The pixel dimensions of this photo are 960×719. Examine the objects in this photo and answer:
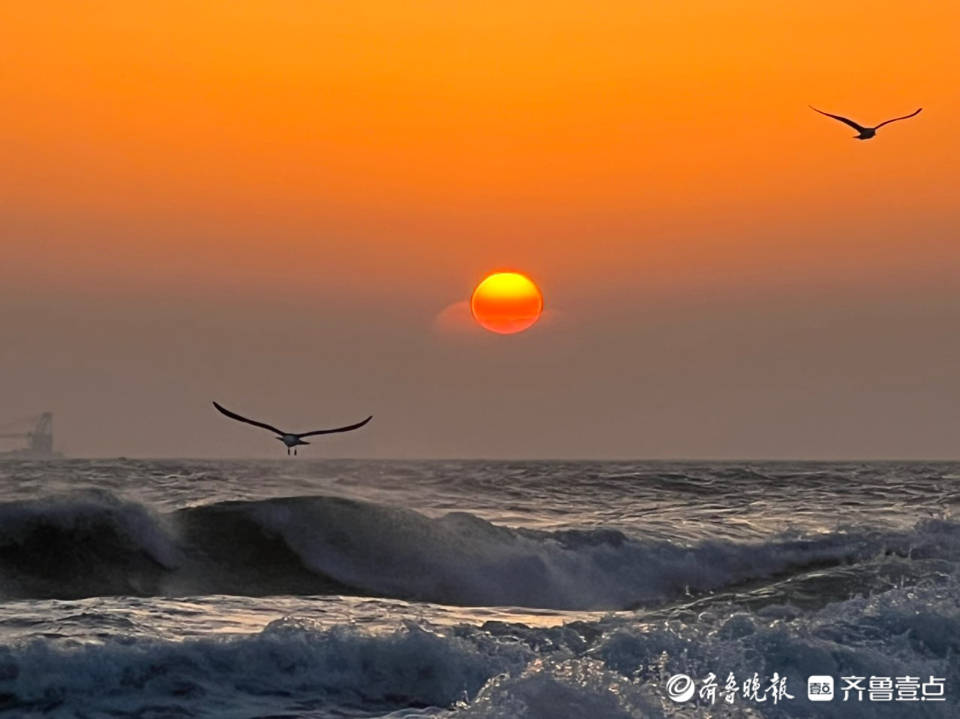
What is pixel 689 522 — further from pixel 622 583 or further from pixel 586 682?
pixel 586 682

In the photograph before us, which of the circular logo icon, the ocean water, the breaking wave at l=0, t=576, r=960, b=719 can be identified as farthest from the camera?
the ocean water

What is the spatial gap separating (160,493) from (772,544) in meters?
15.2

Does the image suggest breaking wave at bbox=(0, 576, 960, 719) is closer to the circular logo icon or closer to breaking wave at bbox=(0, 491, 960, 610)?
the circular logo icon

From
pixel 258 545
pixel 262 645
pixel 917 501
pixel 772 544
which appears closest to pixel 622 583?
pixel 772 544

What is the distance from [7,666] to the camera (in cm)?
1371

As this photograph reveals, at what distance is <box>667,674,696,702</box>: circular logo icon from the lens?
13.3 meters

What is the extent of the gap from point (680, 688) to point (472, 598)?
30.3ft

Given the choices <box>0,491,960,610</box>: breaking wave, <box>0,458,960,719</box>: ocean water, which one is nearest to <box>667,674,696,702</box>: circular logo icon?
<box>0,458,960,719</box>: ocean water

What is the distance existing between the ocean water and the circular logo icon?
32 millimetres

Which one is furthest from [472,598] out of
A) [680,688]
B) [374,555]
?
[680,688]

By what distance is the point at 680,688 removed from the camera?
1356 cm

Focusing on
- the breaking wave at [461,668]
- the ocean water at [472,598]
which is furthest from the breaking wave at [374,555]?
the breaking wave at [461,668]

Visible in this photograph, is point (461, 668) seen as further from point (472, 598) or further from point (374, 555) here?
point (374, 555)

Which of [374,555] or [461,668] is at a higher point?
[374,555]
